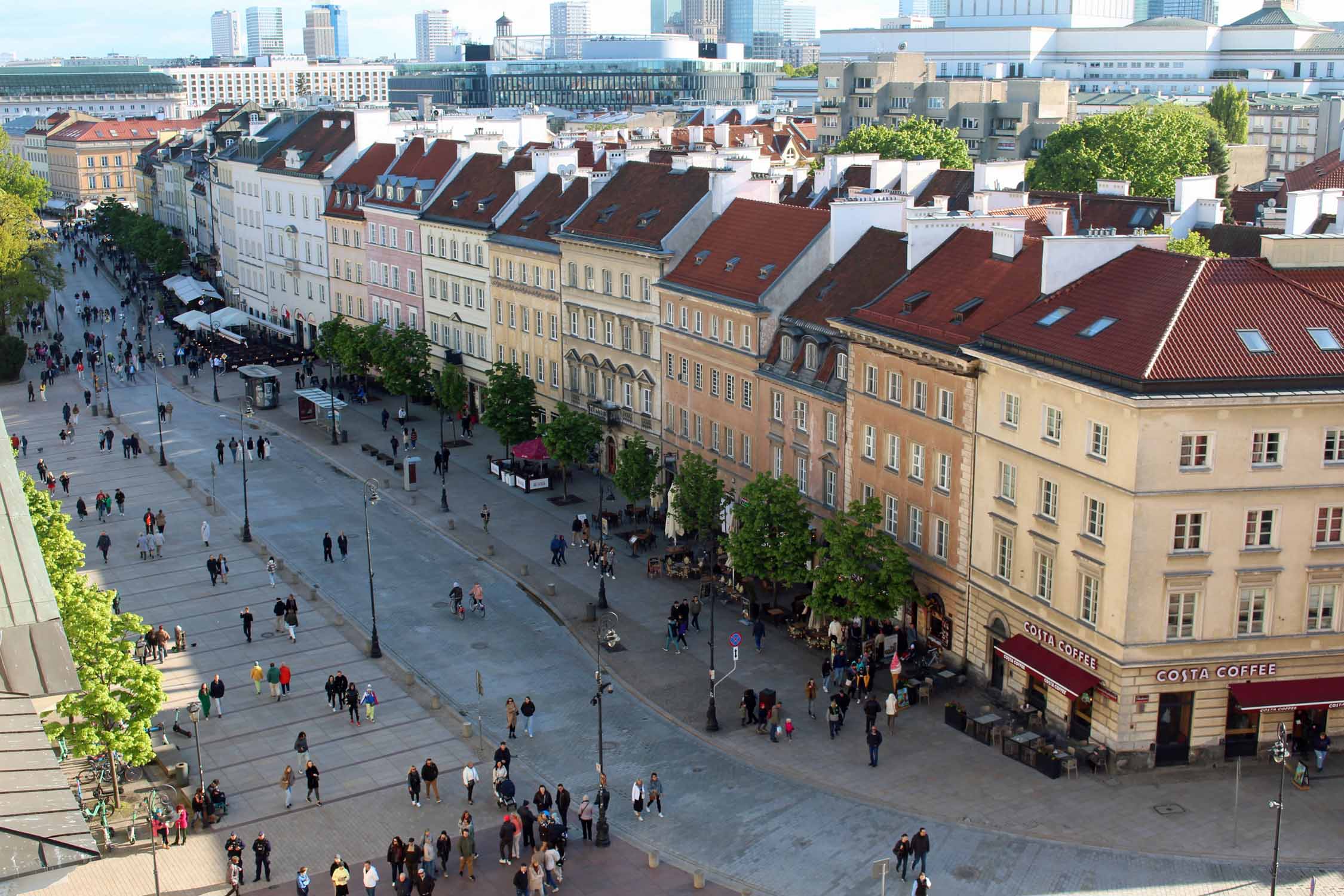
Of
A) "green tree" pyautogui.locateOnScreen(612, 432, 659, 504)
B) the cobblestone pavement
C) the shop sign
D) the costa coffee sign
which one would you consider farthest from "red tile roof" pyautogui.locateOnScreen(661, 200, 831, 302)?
the shop sign

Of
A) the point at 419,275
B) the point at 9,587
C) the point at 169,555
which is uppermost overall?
the point at 9,587

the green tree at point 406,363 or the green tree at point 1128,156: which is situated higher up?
the green tree at point 1128,156

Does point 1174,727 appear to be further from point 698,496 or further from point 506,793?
point 698,496

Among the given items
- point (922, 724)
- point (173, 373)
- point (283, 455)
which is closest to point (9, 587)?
point (922, 724)

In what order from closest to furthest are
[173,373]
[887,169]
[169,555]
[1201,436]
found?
[1201,436] → [169,555] → [887,169] → [173,373]

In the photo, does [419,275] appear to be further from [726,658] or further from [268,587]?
[726,658]

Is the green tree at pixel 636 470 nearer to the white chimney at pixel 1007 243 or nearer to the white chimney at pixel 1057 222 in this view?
the white chimney at pixel 1057 222

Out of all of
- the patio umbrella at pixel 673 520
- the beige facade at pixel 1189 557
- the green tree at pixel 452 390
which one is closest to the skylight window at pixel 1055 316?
the beige facade at pixel 1189 557
